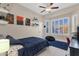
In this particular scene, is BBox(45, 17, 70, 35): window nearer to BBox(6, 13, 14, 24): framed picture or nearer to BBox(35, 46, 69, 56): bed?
BBox(35, 46, 69, 56): bed

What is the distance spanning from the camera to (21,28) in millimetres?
1616

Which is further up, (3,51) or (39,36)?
(39,36)

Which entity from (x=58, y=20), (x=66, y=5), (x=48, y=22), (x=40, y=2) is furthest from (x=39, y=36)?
(x=66, y=5)

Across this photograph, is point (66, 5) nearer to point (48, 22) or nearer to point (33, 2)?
point (48, 22)

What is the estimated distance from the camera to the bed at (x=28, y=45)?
152 cm

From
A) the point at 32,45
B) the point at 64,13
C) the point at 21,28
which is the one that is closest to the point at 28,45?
the point at 32,45

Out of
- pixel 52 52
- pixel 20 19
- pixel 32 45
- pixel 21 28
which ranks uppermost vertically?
pixel 20 19

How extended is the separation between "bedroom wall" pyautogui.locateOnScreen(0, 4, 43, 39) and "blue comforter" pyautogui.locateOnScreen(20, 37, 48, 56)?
0.09m

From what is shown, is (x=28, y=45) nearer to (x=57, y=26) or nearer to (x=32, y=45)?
(x=32, y=45)

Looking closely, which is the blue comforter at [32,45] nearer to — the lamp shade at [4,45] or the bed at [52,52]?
the bed at [52,52]

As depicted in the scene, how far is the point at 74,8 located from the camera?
1562 millimetres

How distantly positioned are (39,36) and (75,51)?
65 centimetres

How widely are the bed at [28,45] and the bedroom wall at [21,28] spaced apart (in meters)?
0.08

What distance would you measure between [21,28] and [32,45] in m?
0.34
